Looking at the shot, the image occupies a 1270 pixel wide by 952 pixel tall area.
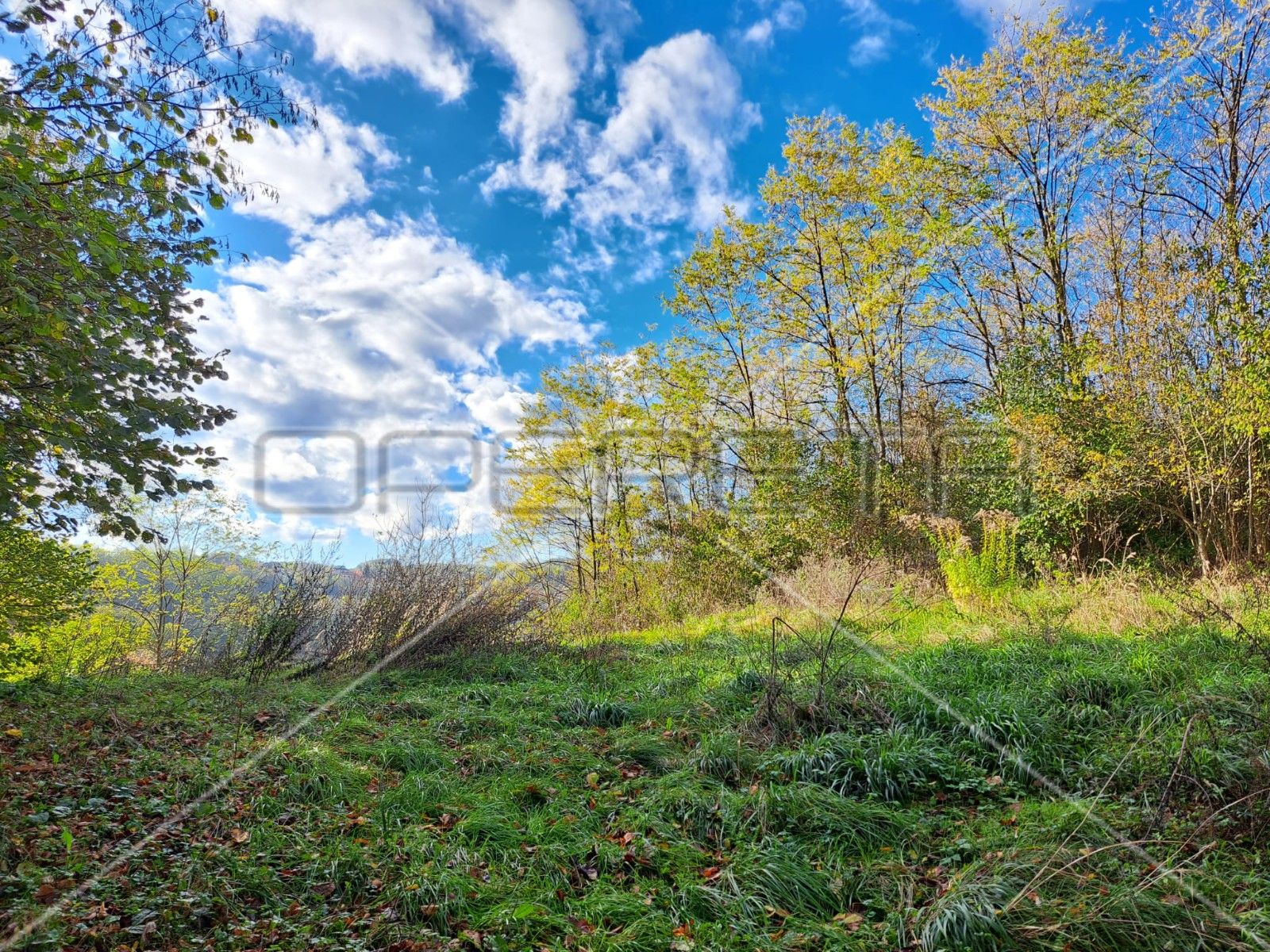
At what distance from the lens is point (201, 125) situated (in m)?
4.31

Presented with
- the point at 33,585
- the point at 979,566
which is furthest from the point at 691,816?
the point at 33,585

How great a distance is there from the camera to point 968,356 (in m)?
14.8

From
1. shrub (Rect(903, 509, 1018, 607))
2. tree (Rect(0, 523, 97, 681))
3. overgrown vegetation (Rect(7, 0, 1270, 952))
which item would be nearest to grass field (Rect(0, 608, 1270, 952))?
overgrown vegetation (Rect(7, 0, 1270, 952))

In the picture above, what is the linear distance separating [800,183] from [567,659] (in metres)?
12.0

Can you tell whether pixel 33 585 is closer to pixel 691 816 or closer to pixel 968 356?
pixel 691 816

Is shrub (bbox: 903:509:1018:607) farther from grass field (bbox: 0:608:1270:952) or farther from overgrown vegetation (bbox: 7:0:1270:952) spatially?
grass field (bbox: 0:608:1270:952)

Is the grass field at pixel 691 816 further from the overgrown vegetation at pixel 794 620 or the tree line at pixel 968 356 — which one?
the tree line at pixel 968 356

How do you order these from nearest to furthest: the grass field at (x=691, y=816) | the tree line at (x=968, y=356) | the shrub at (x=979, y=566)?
the grass field at (x=691, y=816) → the shrub at (x=979, y=566) → the tree line at (x=968, y=356)

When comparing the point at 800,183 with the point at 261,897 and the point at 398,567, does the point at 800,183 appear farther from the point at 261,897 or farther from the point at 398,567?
the point at 261,897

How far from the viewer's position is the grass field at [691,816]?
258cm

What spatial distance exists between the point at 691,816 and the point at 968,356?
1424cm

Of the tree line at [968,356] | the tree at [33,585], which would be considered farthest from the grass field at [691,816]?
the tree line at [968,356]

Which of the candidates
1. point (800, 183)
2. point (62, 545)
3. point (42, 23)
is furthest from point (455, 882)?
point (800, 183)

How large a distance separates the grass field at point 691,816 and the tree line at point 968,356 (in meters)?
4.64
